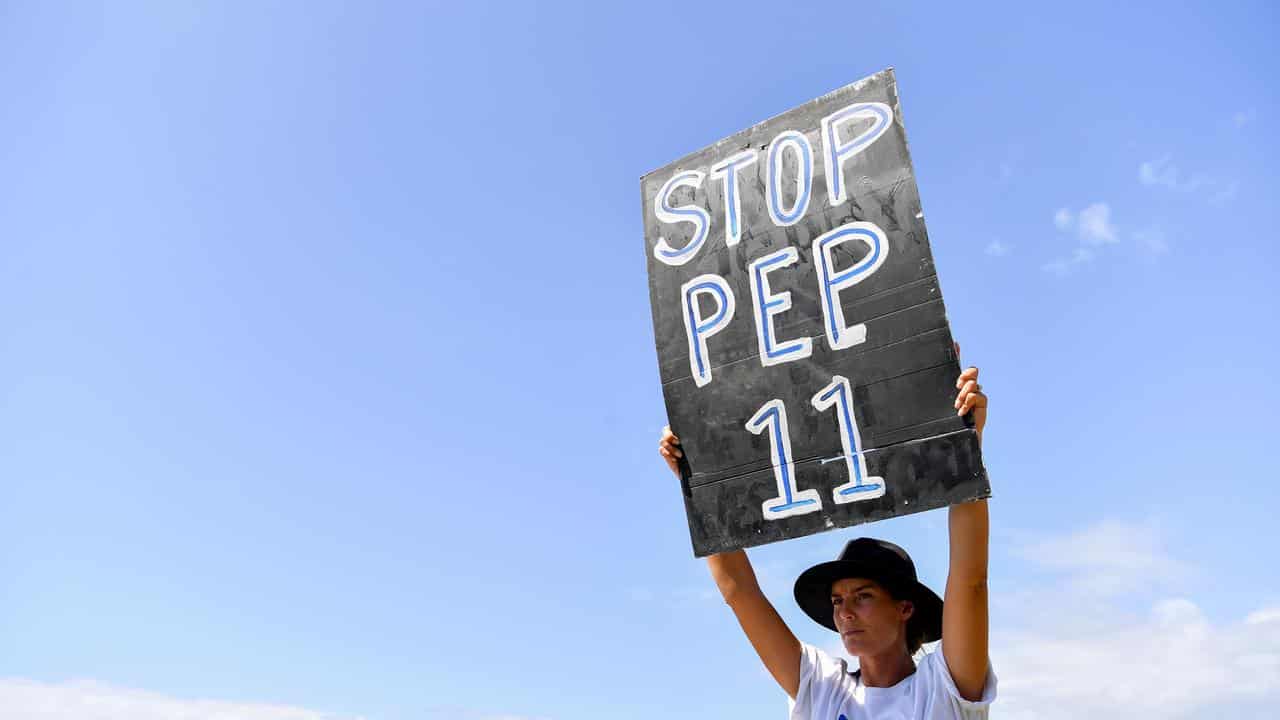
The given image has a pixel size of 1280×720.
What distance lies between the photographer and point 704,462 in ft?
12.8

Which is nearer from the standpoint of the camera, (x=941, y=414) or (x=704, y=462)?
(x=941, y=414)

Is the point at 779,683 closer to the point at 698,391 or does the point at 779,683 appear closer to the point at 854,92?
the point at 698,391

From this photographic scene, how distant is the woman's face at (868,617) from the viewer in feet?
11.8

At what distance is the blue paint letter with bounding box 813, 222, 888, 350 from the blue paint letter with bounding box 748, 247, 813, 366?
0.11m

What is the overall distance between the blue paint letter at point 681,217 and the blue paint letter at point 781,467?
84 cm

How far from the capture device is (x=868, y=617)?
A: 364cm

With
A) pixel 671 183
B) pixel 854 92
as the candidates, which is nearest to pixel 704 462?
pixel 671 183

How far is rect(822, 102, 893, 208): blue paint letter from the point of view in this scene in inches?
149

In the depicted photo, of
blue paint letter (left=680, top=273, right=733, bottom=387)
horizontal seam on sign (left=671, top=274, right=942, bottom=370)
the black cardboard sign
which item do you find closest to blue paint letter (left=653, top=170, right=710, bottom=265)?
the black cardboard sign

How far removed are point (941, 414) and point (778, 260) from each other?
985 mm

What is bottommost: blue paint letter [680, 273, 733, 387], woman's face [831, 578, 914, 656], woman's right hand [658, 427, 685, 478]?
woman's face [831, 578, 914, 656]

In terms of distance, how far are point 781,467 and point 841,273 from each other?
2.68 ft

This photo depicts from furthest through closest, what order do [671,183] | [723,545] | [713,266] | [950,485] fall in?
[671,183] → [713,266] → [723,545] → [950,485]

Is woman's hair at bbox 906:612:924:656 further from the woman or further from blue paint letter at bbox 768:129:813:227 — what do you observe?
blue paint letter at bbox 768:129:813:227
